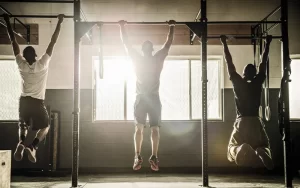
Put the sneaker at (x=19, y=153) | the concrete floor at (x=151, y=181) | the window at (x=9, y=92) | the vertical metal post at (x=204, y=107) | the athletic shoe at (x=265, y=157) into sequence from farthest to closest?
the window at (x=9, y=92)
the concrete floor at (x=151, y=181)
the vertical metal post at (x=204, y=107)
the sneaker at (x=19, y=153)
the athletic shoe at (x=265, y=157)

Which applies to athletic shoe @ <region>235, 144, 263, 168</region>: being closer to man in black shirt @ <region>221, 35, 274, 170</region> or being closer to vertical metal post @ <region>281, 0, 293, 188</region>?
man in black shirt @ <region>221, 35, 274, 170</region>

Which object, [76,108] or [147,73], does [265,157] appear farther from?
[76,108]

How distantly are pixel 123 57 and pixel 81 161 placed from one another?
8.21 ft

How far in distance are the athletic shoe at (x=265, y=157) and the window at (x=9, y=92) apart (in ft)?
17.6

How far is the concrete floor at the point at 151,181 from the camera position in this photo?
593 cm

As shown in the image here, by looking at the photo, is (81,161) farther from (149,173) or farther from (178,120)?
(178,120)

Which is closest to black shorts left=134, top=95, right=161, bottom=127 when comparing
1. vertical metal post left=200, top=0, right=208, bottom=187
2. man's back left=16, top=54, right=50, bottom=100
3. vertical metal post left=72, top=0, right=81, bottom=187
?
vertical metal post left=200, top=0, right=208, bottom=187

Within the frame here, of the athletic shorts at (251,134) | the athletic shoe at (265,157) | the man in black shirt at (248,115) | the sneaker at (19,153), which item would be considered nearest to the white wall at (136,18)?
the man in black shirt at (248,115)

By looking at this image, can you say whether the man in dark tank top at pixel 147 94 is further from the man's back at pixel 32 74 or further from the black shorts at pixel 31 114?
the black shorts at pixel 31 114

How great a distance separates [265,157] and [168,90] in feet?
10.9

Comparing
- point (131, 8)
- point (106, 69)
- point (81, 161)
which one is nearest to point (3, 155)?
point (81, 161)

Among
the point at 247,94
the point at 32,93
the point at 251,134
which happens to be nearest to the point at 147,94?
the point at 247,94

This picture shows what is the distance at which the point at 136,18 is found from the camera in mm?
7832

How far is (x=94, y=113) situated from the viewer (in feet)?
25.5
